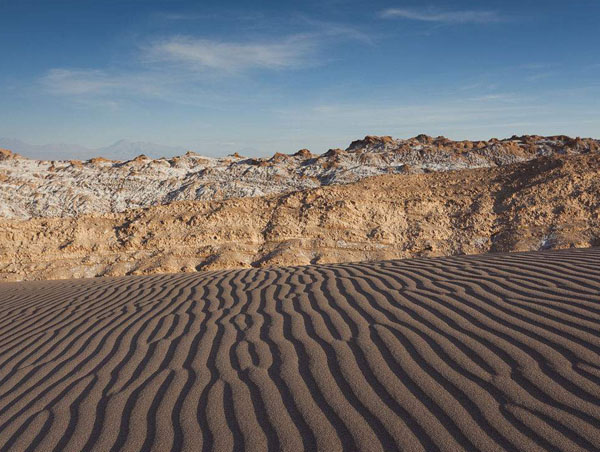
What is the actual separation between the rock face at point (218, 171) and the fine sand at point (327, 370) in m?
14.8

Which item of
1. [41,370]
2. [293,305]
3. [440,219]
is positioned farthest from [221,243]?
[41,370]

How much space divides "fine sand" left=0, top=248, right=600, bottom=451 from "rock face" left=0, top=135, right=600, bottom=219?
1476cm

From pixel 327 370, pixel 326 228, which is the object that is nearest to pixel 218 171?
pixel 326 228

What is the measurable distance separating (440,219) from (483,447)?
10.6 metres

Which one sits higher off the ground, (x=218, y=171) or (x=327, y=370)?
(x=218, y=171)

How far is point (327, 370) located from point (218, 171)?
1968 centimetres

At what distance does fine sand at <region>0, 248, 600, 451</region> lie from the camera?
222 cm

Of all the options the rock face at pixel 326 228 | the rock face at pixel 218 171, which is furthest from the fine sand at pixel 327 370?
the rock face at pixel 218 171

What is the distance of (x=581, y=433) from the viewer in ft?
6.66

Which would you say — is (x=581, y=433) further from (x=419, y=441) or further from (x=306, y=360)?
(x=306, y=360)

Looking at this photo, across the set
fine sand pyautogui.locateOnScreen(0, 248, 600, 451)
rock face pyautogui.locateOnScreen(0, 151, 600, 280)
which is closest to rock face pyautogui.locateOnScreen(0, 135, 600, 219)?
rock face pyautogui.locateOnScreen(0, 151, 600, 280)

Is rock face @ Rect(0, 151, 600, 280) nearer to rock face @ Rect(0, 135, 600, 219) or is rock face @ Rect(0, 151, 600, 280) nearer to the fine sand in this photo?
the fine sand

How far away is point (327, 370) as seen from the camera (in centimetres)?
287

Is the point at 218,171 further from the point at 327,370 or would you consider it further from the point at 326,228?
the point at 327,370
